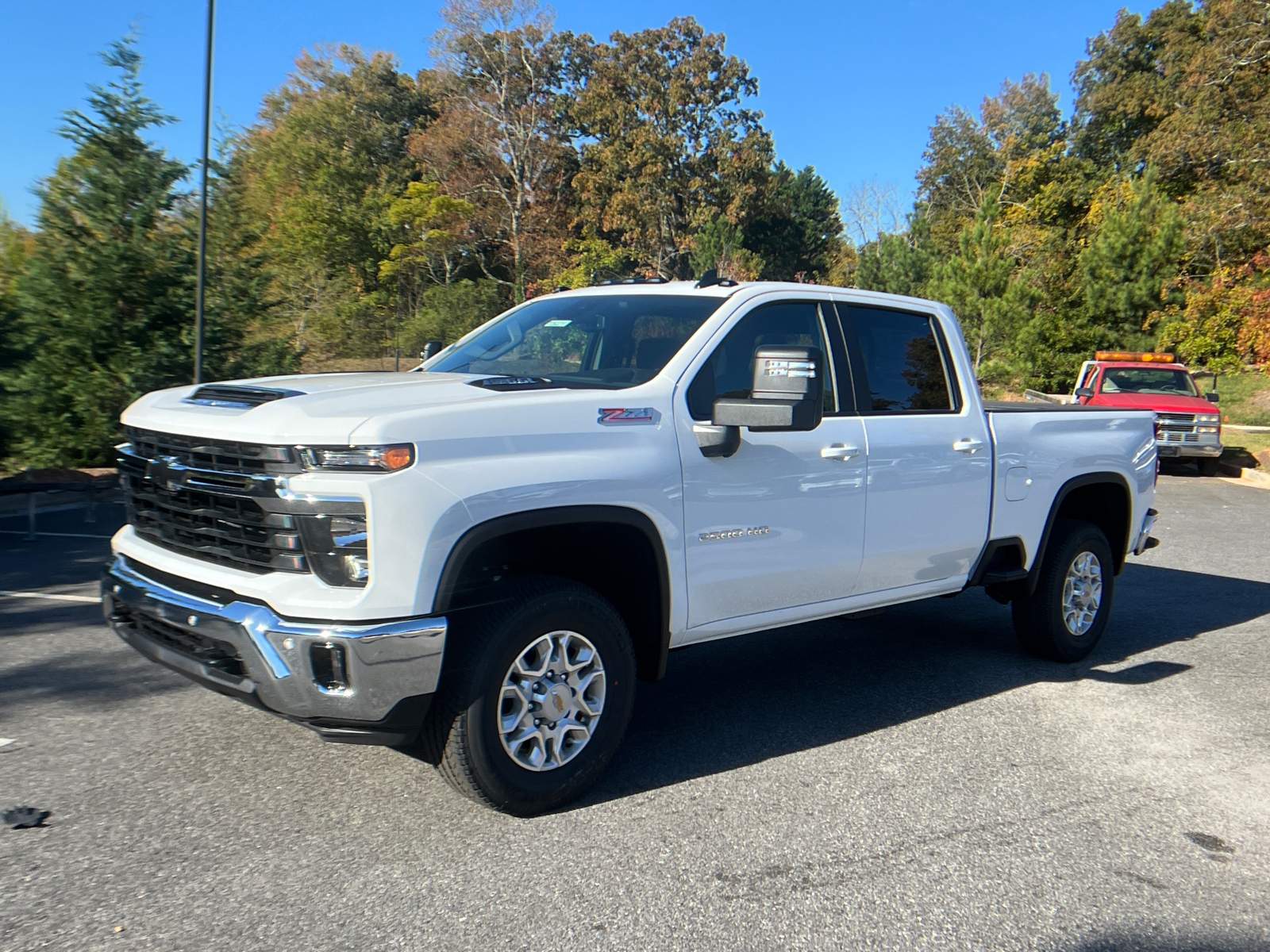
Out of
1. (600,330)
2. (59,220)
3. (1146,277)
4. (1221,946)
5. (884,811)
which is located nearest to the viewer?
(1221,946)

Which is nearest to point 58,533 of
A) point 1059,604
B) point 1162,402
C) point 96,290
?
point 96,290

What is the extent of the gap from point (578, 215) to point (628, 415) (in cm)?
4822

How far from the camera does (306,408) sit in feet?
11.5

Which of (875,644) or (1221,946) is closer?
(1221,946)

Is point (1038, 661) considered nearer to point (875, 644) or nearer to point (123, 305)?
point (875, 644)

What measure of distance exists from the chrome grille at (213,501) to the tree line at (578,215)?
416 inches

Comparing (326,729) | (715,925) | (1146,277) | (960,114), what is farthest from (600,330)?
(960,114)

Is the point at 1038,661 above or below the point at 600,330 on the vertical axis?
below

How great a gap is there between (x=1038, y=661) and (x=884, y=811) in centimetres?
273

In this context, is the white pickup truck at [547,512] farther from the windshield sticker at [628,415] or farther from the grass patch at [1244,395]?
the grass patch at [1244,395]

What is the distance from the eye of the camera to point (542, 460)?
3717mm

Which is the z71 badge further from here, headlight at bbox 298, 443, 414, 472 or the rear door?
the rear door

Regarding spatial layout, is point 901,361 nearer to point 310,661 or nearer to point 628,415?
point 628,415

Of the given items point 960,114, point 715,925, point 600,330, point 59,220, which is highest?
point 960,114
